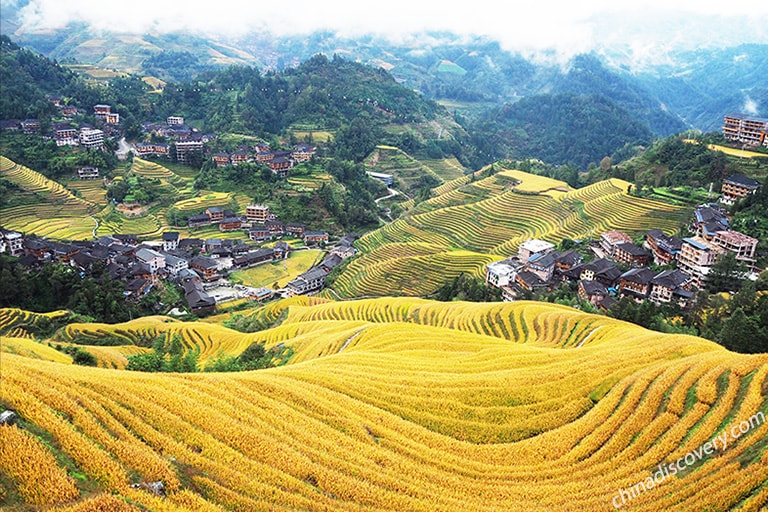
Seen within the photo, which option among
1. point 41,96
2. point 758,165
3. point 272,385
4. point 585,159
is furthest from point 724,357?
point 585,159

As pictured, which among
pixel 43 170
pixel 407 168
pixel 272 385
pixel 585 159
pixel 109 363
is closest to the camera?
pixel 272 385

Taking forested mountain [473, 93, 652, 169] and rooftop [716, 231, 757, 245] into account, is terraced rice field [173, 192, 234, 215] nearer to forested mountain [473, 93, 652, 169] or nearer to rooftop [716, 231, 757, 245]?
rooftop [716, 231, 757, 245]

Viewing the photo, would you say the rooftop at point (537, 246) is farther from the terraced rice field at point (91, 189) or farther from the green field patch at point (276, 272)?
the terraced rice field at point (91, 189)

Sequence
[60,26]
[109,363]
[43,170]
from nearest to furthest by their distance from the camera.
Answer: [109,363] < [43,170] < [60,26]

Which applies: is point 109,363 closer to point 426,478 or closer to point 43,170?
point 426,478

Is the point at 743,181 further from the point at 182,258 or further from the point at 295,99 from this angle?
the point at 295,99

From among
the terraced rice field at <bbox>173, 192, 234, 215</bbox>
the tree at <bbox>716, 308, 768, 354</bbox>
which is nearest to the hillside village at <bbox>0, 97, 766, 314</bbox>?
the terraced rice field at <bbox>173, 192, 234, 215</bbox>

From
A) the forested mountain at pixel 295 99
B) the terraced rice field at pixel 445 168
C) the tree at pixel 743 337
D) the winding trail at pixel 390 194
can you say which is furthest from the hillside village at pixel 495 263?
the terraced rice field at pixel 445 168

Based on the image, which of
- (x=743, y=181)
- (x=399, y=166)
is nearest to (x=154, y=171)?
(x=399, y=166)
